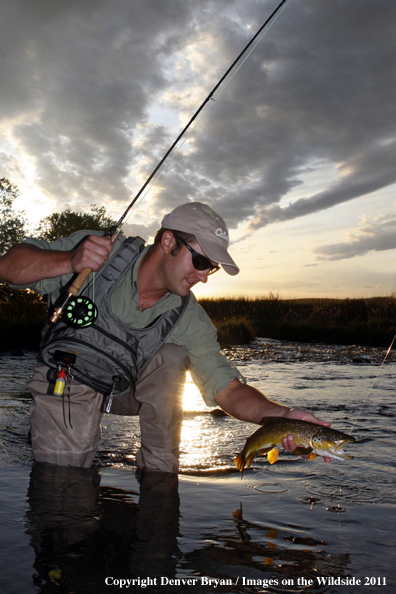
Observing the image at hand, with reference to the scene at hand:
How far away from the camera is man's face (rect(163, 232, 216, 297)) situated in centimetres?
329

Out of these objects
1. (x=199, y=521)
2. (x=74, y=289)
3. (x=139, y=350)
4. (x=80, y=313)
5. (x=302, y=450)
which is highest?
(x=74, y=289)

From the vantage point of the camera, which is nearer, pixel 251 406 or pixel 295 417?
pixel 295 417

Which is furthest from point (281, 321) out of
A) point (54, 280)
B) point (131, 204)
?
point (54, 280)

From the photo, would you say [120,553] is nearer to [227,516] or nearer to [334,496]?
[227,516]

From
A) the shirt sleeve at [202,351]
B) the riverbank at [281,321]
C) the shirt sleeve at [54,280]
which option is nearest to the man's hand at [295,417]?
the shirt sleeve at [202,351]

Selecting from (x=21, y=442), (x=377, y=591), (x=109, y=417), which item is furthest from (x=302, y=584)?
(x=109, y=417)

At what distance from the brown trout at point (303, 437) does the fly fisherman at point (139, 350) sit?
0.90 feet

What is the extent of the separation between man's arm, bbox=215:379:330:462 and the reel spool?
1.10 m

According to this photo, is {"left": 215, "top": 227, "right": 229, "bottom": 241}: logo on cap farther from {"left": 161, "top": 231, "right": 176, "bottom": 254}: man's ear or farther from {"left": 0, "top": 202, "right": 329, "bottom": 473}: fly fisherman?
{"left": 161, "top": 231, "right": 176, "bottom": 254}: man's ear

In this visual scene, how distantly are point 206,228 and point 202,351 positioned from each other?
0.92 m

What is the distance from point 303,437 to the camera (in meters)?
2.78

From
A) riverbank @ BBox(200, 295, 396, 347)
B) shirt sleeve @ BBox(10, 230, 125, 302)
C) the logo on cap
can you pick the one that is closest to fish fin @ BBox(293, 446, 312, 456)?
the logo on cap

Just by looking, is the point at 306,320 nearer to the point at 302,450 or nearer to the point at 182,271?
the point at 182,271

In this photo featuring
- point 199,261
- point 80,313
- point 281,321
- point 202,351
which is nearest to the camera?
point 80,313
